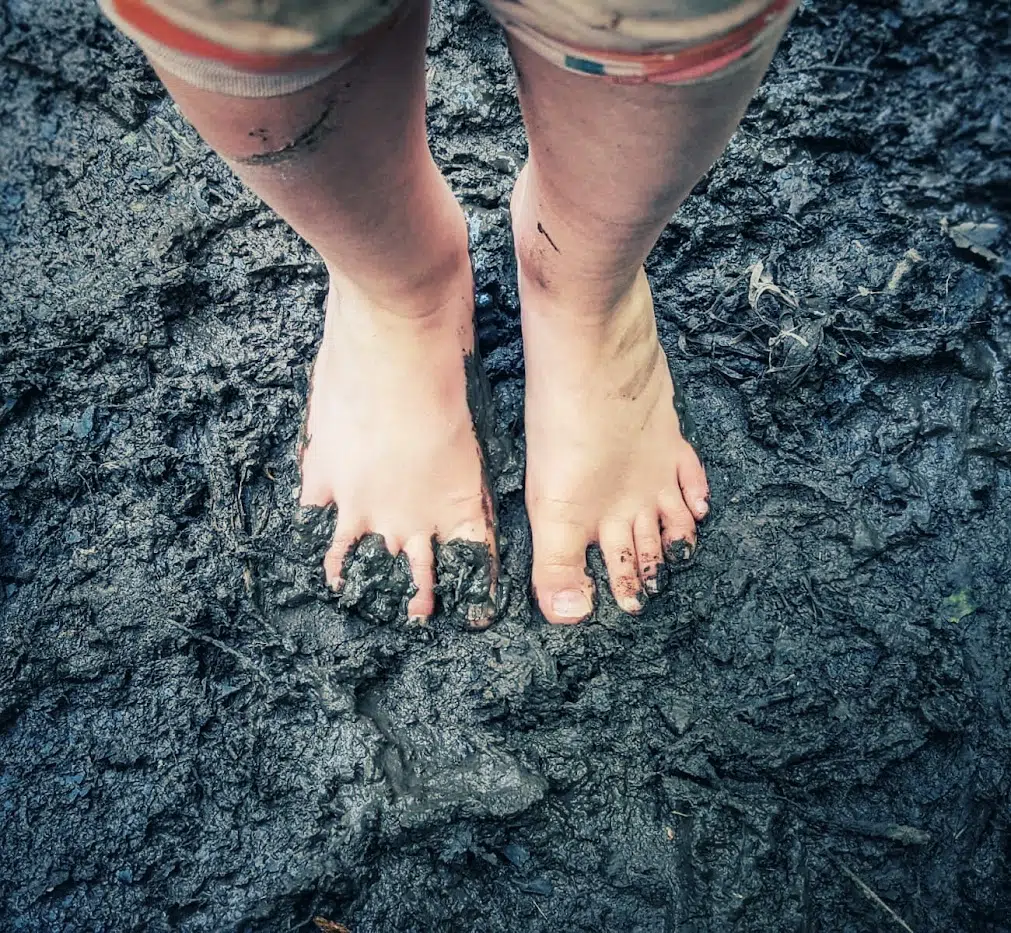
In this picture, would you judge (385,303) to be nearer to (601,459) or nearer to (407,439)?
(407,439)

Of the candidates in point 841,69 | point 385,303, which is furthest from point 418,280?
point 841,69

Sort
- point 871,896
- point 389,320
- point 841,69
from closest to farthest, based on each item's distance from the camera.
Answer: point 871,896
point 389,320
point 841,69

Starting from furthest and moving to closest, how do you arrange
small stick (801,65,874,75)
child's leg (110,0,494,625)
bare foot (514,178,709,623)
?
small stick (801,65,874,75) → bare foot (514,178,709,623) → child's leg (110,0,494,625)

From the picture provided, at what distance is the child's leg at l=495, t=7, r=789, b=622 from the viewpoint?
780mm

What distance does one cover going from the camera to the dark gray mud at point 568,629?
962mm

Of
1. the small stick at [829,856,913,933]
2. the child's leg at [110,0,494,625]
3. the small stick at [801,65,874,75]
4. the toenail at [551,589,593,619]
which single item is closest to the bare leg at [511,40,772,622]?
the toenail at [551,589,593,619]

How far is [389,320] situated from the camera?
1030mm

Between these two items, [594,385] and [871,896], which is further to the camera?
[594,385]

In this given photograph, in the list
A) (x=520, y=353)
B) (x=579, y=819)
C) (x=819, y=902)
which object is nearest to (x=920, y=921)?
(x=819, y=902)

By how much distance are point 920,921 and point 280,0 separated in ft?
3.58

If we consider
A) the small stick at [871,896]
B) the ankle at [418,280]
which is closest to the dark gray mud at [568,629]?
the small stick at [871,896]

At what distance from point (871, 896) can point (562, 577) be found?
500mm

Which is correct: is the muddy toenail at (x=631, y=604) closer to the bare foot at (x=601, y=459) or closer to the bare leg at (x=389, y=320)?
the bare foot at (x=601, y=459)

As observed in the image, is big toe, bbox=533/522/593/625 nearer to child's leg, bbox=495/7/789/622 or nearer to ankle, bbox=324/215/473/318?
child's leg, bbox=495/7/789/622
